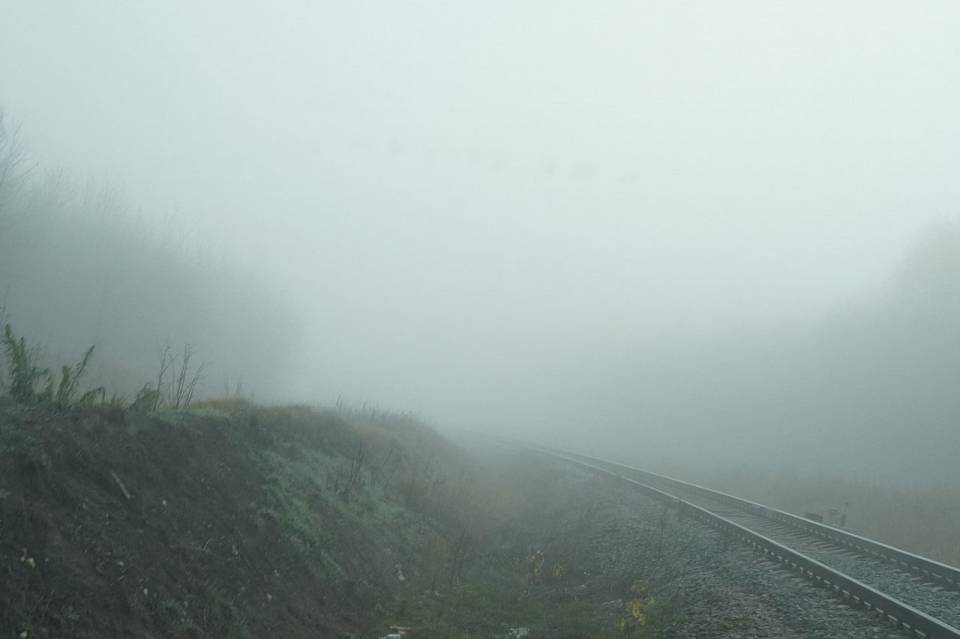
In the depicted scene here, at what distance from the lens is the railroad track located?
31.5 feet

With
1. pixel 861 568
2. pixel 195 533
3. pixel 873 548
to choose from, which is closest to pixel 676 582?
pixel 861 568

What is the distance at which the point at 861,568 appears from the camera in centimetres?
1293

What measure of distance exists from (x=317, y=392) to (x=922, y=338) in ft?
219

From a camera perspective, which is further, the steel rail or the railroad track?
Answer: the steel rail

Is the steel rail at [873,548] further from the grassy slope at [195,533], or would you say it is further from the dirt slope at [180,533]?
the dirt slope at [180,533]

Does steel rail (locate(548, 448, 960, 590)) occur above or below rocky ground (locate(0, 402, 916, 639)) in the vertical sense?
above

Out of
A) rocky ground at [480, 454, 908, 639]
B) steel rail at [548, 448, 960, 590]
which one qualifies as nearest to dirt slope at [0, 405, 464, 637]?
rocky ground at [480, 454, 908, 639]

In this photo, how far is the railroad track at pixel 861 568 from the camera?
31.5ft

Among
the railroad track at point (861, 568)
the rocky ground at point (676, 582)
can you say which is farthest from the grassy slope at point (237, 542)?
the railroad track at point (861, 568)

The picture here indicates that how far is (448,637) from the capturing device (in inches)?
427

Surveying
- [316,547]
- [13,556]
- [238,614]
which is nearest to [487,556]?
[316,547]

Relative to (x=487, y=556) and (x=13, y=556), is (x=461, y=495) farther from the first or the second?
(x=13, y=556)

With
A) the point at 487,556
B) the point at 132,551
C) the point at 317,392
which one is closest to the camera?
the point at 132,551

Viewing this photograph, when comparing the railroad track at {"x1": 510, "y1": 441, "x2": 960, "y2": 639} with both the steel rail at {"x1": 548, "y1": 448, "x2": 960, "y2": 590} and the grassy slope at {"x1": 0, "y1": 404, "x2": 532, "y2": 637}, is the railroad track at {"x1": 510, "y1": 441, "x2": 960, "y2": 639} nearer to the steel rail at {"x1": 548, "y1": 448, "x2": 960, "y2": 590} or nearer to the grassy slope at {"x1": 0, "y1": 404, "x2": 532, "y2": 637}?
the steel rail at {"x1": 548, "y1": 448, "x2": 960, "y2": 590}
